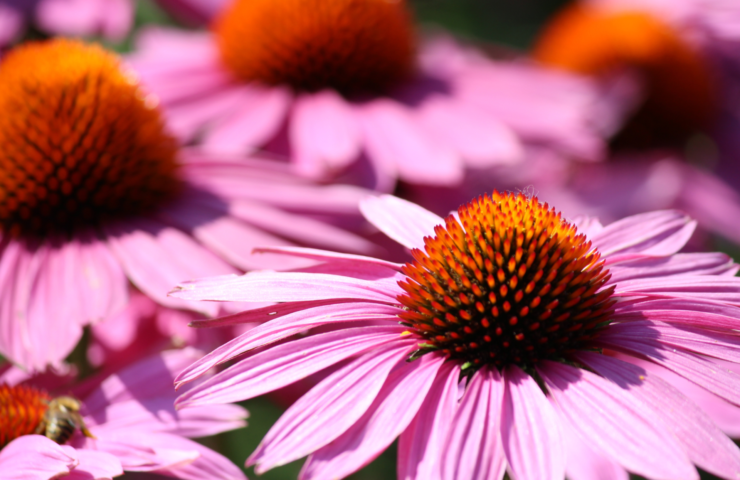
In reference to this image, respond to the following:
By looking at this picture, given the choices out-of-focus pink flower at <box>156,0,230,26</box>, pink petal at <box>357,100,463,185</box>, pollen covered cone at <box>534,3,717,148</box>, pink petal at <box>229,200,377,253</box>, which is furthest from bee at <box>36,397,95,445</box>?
pollen covered cone at <box>534,3,717,148</box>

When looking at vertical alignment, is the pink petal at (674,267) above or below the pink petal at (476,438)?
above

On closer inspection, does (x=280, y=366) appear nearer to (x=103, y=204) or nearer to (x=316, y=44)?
(x=103, y=204)

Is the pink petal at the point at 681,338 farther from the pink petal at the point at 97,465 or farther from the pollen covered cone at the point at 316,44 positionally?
the pollen covered cone at the point at 316,44

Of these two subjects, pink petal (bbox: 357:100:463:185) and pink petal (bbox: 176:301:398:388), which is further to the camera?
pink petal (bbox: 357:100:463:185)

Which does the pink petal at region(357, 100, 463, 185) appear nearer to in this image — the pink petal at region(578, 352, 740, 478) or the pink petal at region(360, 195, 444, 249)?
the pink petal at region(360, 195, 444, 249)

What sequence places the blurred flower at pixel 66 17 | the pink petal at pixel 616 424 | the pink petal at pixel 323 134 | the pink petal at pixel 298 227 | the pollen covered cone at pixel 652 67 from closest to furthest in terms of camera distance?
the pink petal at pixel 616 424, the pink petal at pixel 298 227, the pink petal at pixel 323 134, the blurred flower at pixel 66 17, the pollen covered cone at pixel 652 67

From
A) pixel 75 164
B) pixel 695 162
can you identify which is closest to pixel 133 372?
pixel 75 164

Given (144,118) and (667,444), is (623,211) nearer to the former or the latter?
(144,118)

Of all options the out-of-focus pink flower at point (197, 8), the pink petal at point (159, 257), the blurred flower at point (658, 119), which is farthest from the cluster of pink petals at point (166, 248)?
the out-of-focus pink flower at point (197, 8)
